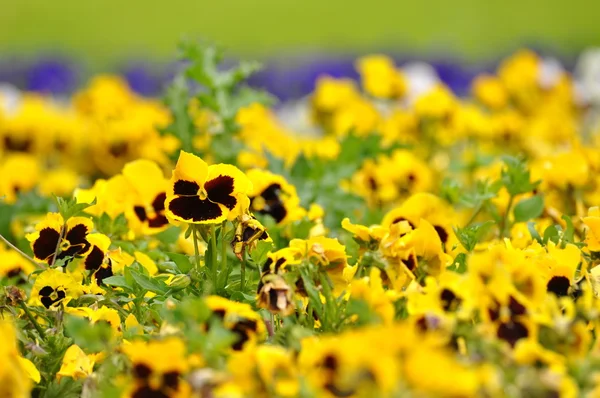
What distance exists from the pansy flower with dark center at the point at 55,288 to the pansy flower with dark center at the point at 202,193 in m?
0.19

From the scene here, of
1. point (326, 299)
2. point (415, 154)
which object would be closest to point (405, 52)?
point (415, 154)

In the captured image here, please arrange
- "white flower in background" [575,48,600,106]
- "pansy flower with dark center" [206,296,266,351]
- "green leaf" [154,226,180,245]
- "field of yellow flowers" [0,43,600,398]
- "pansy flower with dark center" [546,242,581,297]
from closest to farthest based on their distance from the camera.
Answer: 1. "field of yellow flowers" [0,43,600,398]
2. "pansy flower with dark center" [206,296,266,351]
3. "pansy flower with dark center" [546,242,581,297]
4. "green leaf" [154,226,180,245]
5. "white flower in background" [575,48,600,106]

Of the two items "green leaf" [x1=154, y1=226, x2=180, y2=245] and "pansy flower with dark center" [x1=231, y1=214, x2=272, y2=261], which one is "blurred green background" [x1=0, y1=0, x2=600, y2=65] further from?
"pansy flower with dark center" [x1=231, y1=214, x2=272, y2=261]

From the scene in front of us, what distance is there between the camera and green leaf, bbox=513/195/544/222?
A: 1729mm

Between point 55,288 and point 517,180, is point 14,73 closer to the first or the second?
point 517,180

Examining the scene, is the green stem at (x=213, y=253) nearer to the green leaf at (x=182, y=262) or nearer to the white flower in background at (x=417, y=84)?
the green leaf at (x=182, y=262)

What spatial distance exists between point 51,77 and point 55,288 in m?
4.76

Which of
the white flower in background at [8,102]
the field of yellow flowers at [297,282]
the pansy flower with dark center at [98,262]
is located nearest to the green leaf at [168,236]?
the field of yellow flowers at [297,282]

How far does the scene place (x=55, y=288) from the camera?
52.7 inches

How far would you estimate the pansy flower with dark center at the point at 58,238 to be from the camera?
4.59ft

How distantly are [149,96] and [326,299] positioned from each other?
5.54 meters

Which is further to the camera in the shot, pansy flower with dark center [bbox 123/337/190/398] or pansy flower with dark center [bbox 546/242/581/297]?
pansy flower with dark center [bbox 546/242/581/297]

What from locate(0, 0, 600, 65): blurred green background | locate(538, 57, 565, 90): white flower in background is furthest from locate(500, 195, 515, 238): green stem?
locate(0, 0, 600, 65): blurred green background

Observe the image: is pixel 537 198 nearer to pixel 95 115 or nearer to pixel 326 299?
pixel 326 299
